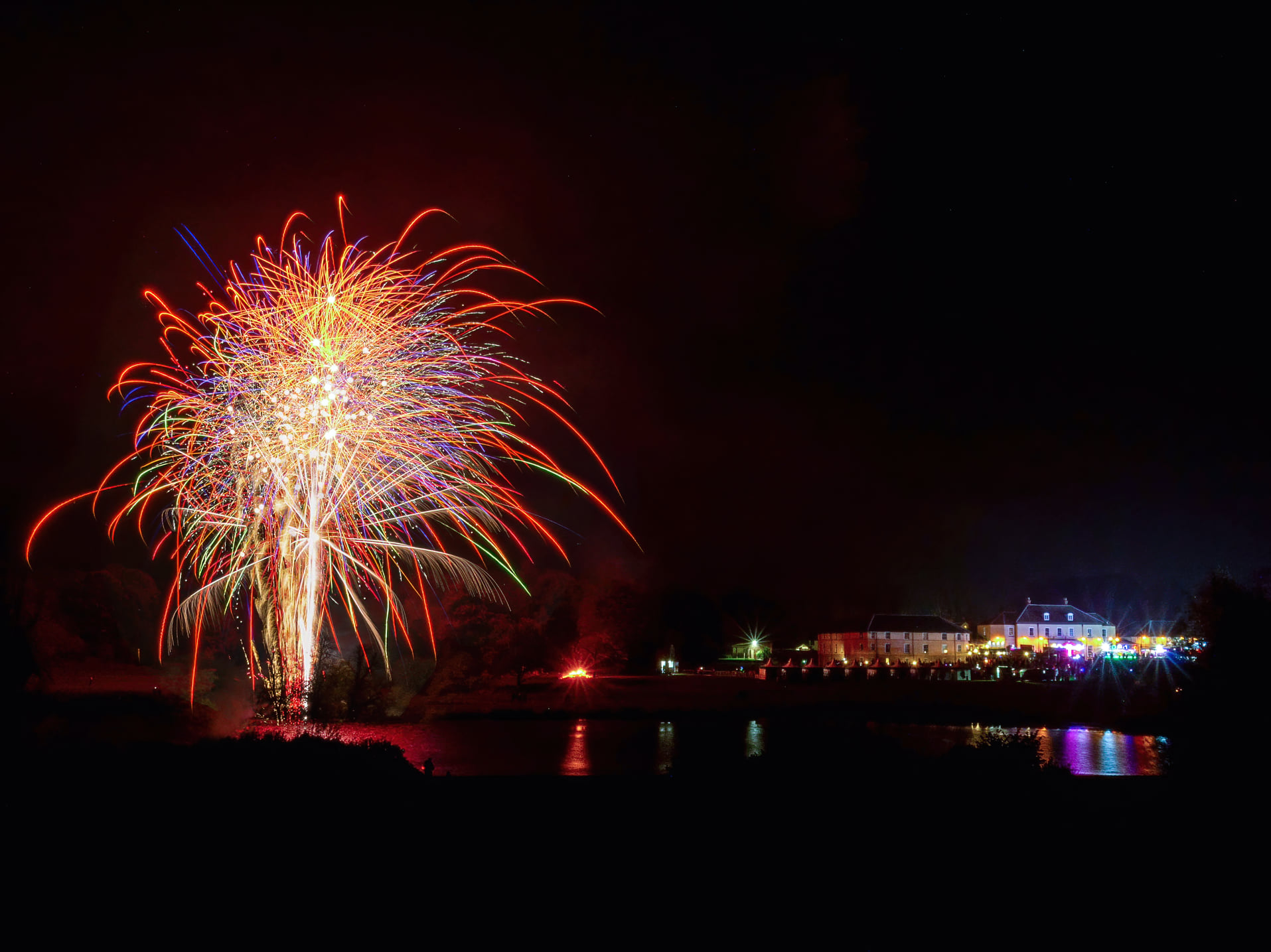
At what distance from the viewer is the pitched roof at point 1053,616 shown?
93438mm

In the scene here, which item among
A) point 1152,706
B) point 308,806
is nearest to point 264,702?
point 308,806

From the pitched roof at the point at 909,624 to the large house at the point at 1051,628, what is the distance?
4.91 m

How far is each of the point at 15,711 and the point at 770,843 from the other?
1513 centimetres

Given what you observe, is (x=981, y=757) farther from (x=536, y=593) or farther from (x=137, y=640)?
(x=536, y=593)

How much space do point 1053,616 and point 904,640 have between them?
16792 millimetres

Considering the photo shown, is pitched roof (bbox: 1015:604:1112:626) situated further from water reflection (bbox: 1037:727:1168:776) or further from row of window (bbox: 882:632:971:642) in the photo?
water reflection (bbox: 1037:727:1168:776)

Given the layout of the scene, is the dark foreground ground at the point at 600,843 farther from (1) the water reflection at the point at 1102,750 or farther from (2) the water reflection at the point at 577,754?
(1) the water reflection at the point at 1102,750

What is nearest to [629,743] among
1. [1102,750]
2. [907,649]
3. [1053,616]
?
[1102,750]

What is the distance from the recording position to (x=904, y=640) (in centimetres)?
9238

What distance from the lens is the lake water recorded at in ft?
87.9

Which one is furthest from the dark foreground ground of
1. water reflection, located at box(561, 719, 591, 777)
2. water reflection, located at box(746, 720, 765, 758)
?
water reflection, located at box(746, 720, 765, 758)

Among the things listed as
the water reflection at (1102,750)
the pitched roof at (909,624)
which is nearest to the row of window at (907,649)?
the pitched roof at (909,624)

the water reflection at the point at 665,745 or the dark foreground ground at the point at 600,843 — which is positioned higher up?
the dark foreground ground at the point at 600,843

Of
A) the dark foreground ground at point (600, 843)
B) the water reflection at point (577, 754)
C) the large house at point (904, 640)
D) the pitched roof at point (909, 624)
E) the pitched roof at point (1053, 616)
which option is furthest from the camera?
the pitched roof at point (1053, 616)
